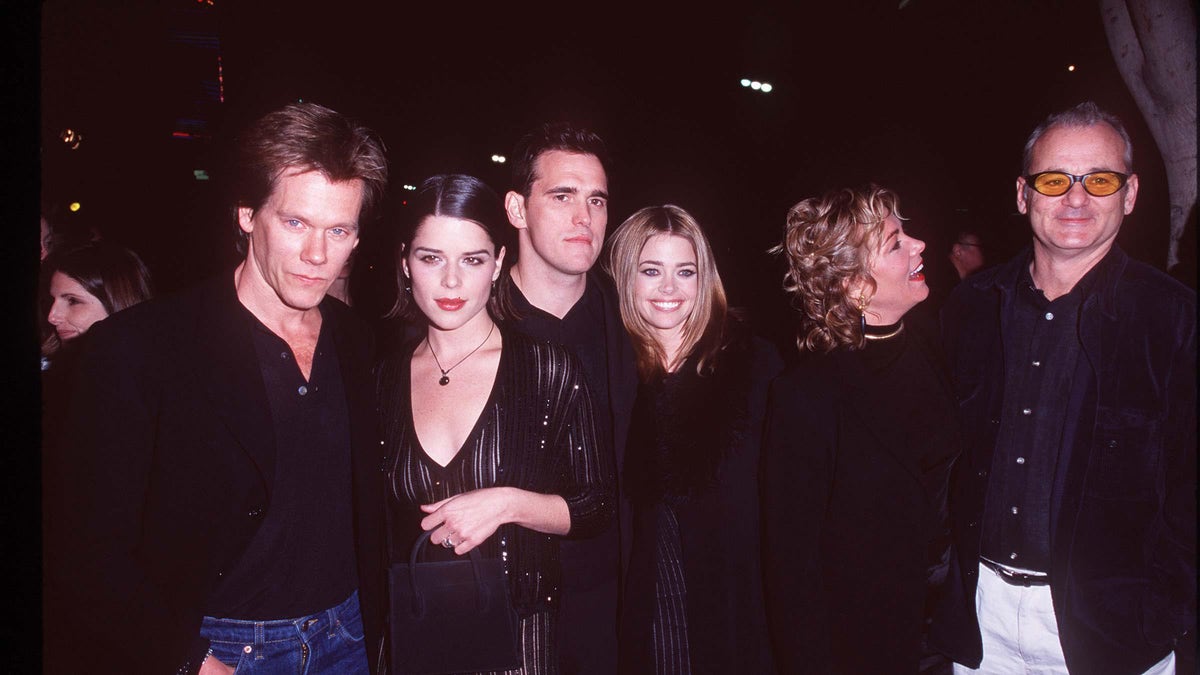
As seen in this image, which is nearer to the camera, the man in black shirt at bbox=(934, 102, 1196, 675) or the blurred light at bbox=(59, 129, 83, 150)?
the man in black shirt at bbox=(934, 102, 1196, 675)

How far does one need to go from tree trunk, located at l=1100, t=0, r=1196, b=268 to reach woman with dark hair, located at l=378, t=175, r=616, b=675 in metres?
3.25

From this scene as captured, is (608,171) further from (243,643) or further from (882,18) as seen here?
(882,18)

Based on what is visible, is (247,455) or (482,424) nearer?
(247,455)

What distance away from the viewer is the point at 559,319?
2.95 m

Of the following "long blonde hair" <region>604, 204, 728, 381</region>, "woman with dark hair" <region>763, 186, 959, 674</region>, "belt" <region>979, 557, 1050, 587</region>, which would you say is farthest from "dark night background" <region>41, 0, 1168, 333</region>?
"belt" <region>979, 557, 1050, 587</region>

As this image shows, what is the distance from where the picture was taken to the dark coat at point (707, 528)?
8.04ft

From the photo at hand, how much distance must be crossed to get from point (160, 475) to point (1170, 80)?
15.2 feet

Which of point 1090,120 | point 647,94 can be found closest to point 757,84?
point 647,94

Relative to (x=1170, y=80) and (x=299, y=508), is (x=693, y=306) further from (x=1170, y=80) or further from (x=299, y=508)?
(x=1170, y=80)

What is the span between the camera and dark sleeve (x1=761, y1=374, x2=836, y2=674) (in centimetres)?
233

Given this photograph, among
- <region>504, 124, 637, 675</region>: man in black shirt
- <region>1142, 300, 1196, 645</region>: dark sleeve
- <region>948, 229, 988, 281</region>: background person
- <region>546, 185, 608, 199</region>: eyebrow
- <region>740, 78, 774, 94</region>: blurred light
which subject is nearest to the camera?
<region>1142, 300, 1196, 645</region>: dark sleeve

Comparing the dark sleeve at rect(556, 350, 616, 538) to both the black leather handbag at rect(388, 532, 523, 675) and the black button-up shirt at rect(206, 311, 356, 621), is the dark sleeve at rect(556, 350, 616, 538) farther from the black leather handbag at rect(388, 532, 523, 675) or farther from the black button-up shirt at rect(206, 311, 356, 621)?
the black button-up shirt at rect(206, 311, 356, 621)

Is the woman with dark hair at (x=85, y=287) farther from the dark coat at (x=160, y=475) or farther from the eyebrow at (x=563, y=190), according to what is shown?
the eyebrow at (x=563, y=190)

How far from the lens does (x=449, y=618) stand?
1.96 metres
